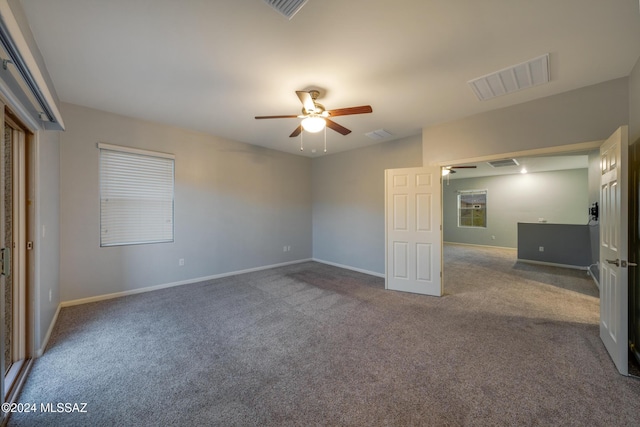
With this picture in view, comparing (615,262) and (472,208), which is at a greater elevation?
(472,208)

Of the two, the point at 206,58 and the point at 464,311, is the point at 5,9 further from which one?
the point at 464,311

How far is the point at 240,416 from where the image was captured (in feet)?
5.06

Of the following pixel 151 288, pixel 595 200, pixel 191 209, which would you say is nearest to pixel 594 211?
pixel 595 200

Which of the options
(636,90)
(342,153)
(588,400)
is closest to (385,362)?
(588,400)

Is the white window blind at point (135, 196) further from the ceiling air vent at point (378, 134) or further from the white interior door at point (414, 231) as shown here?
the white interior door at point (414, 231)

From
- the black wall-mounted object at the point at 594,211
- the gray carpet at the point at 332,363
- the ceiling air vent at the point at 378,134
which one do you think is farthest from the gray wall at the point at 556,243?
the ceiling air vent at the point at 378,134

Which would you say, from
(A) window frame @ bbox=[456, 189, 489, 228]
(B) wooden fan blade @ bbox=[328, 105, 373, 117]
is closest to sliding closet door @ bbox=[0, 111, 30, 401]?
(B) wooden fan blade @ bbox=[328, 105, 373, 117]

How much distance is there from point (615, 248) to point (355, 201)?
384 cm

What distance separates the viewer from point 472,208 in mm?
9062

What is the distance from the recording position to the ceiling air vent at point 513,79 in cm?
233

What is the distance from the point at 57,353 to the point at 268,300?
2139mm

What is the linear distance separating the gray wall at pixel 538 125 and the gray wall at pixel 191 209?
343cm

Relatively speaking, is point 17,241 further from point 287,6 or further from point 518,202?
point 518,202

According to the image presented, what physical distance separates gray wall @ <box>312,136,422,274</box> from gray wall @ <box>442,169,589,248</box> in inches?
232
